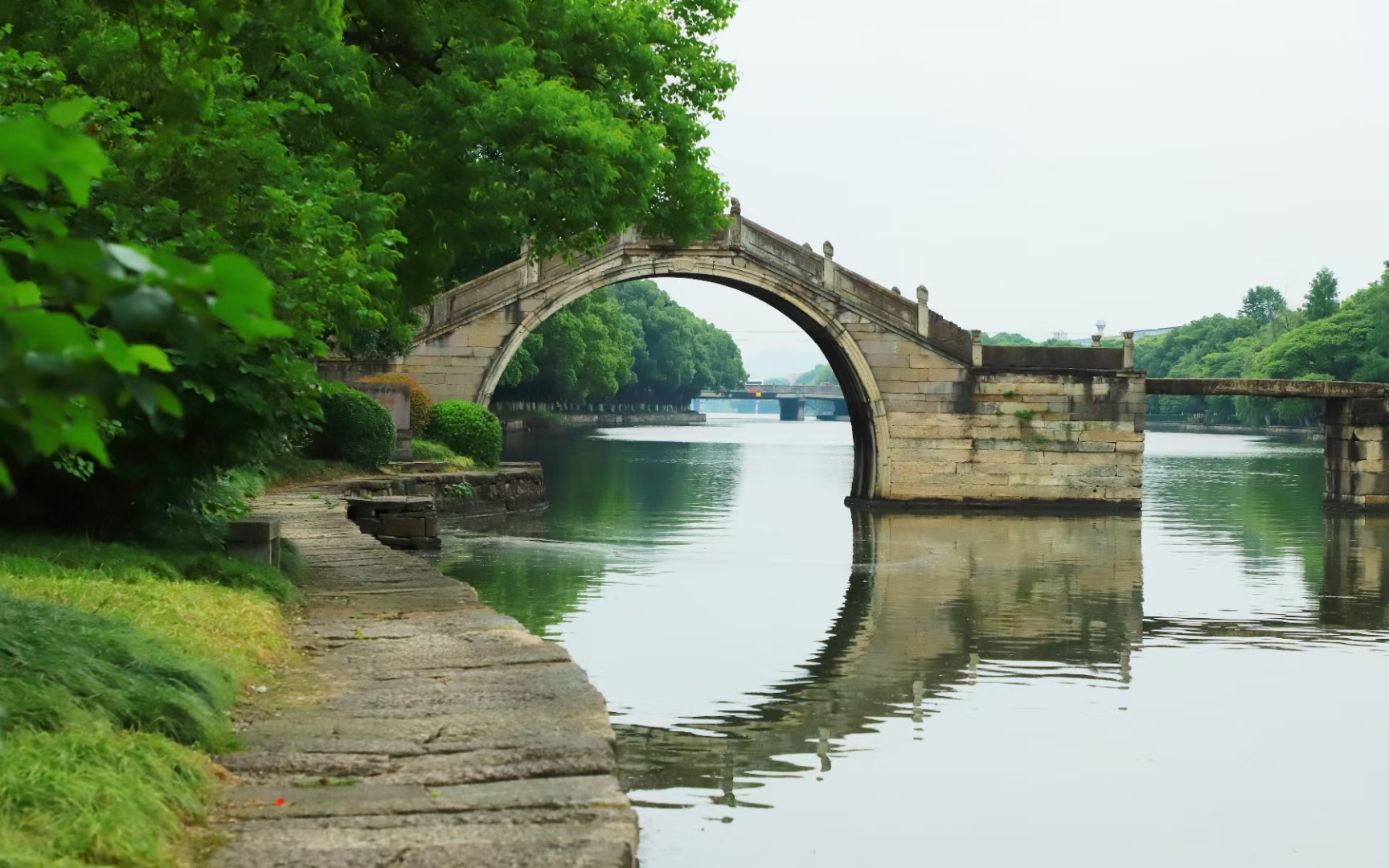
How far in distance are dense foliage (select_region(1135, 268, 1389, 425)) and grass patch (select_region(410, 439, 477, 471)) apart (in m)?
60.9

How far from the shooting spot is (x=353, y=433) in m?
23.3

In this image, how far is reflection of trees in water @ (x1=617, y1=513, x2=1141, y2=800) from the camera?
981 cm

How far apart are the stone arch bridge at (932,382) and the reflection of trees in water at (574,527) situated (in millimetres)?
4026

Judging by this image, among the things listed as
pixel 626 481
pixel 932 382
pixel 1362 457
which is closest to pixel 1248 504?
pixel 1362 457

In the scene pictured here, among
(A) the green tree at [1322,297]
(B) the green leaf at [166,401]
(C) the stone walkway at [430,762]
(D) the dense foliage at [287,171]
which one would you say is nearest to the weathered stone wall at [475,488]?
(D) the dense foliage at [287,171]

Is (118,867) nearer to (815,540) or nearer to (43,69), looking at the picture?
(43,69)

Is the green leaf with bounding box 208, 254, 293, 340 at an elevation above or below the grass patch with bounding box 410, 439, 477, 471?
above

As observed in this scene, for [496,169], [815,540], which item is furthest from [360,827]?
[815,540]

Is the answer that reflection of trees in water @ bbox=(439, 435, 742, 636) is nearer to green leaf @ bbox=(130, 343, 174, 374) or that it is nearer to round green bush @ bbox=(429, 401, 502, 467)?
round green bush @ bbox=(429, 401, 502, 467)

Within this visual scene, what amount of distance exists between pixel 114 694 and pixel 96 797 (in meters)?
Result: 1.20

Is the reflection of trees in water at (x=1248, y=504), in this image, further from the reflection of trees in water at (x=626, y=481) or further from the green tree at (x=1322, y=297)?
the green tree at (x=1322, y=297)

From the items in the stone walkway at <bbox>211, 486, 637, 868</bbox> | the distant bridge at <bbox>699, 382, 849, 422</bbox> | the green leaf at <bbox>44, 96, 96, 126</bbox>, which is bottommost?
the stone walkway at <bbox>211, 486, 637, 868</bbox>

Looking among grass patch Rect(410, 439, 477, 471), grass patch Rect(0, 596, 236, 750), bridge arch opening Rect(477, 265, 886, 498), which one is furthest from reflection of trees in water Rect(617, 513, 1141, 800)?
grass patch Rect(410, 439, 477, 471)

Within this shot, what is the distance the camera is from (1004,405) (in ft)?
106
